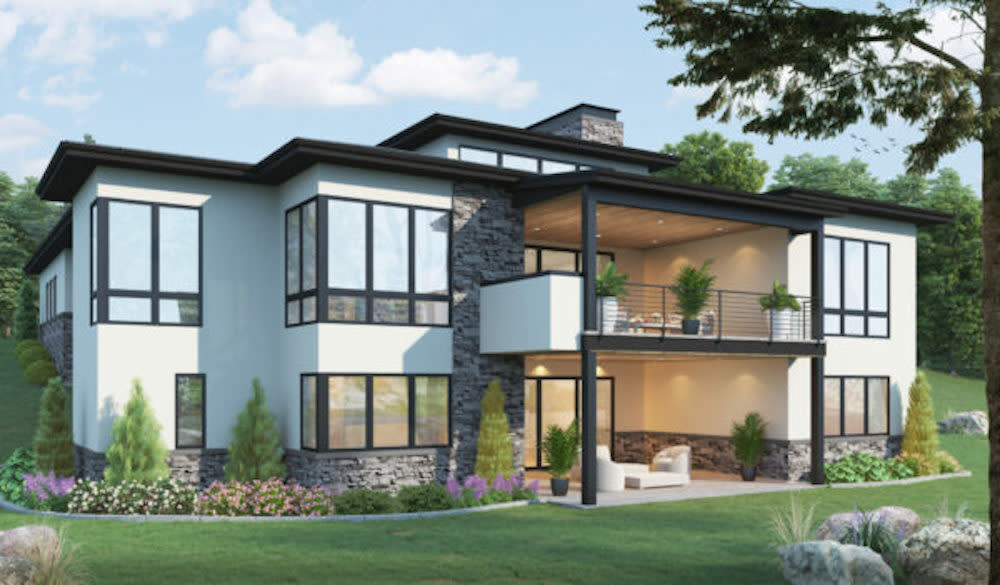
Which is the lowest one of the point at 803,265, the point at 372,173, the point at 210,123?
the point at 803,265

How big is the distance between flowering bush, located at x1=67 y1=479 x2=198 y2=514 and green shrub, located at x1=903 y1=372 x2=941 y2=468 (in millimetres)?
16740

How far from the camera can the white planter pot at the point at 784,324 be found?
19.5 meters

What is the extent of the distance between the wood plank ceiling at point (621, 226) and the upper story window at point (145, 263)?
21.9ft

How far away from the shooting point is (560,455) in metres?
17.2

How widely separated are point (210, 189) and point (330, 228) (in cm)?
276

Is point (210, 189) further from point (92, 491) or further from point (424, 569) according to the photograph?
point (424, 569)

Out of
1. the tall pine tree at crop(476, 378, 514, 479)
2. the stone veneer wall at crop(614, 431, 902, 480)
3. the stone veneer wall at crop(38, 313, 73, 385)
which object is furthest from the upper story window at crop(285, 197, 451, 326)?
the stone veneer wall at crop(38, 313, 73, 385)

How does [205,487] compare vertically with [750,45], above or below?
below

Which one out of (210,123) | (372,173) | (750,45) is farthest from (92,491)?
(210,123)

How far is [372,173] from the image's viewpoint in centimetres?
1681

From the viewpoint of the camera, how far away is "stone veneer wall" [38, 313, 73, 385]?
76.4ft

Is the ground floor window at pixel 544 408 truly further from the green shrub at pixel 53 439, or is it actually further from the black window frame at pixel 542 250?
the green shrub at pixel 53 439

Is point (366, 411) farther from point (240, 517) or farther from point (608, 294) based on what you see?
point (608, 294)

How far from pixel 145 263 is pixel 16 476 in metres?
5.04
